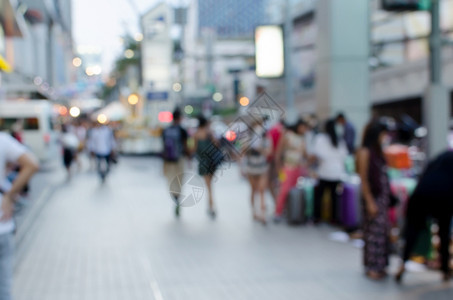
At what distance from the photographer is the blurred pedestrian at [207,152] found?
3.32 metres

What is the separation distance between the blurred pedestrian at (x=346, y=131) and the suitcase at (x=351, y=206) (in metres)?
0.92

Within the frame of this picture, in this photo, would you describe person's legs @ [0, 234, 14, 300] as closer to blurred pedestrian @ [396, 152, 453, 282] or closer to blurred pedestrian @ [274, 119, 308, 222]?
blurred pedestrian @ [396, 152, 453, 282]

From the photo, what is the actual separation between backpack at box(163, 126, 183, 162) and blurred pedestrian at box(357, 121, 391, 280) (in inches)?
160

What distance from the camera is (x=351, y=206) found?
946 cm

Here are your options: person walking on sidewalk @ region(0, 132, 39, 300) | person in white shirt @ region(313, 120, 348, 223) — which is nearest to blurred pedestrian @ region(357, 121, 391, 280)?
person in white shirt @ region(313, 120, 348, 223)

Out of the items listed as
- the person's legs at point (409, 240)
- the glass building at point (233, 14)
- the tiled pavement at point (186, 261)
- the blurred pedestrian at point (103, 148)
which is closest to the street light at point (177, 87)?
the glass building at point (233, 14)

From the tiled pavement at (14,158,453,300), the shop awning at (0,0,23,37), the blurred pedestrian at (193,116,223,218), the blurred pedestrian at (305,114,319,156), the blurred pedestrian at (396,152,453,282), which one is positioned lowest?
the tiled pavement at (14,158,453,300)

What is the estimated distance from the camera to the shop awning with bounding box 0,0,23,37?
1365 cm

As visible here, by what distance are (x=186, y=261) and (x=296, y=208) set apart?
2.99 meters

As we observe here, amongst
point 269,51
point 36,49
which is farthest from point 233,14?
point 36,49

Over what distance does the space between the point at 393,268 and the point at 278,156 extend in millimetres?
3432

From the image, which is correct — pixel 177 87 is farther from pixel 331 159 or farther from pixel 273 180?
pixel 331 159

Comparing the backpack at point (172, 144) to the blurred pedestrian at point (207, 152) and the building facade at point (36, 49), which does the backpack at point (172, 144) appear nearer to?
the blurred pedestrian at point (207, 152)

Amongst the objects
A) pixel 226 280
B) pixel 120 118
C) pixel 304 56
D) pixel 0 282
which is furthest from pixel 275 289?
pixel 304 56
